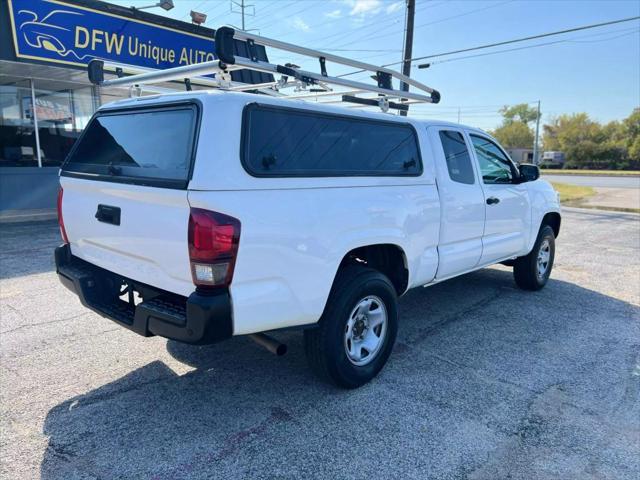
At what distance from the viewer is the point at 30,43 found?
9.92 metres

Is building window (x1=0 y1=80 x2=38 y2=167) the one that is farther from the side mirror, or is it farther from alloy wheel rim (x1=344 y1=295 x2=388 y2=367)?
the side mirror

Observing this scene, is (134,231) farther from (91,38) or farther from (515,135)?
(515,135)

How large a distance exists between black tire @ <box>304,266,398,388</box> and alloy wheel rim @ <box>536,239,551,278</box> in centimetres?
342

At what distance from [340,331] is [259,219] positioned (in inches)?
41.8

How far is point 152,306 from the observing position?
9.37 feet

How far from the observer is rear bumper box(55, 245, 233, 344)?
2592 millimetres

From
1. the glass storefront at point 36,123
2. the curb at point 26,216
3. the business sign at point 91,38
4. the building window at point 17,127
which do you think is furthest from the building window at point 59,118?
the business sign at point 91,38

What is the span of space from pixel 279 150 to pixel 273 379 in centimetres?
175

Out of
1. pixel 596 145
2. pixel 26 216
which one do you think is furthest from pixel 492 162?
pixel 596 145

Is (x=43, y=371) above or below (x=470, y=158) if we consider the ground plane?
below

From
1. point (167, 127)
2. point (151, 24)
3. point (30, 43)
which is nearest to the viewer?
point (167, 127)

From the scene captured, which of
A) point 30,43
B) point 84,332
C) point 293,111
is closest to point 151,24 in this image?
point 30,43

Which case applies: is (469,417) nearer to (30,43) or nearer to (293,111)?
(293,111)

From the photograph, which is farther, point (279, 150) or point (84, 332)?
point (84, 332)
